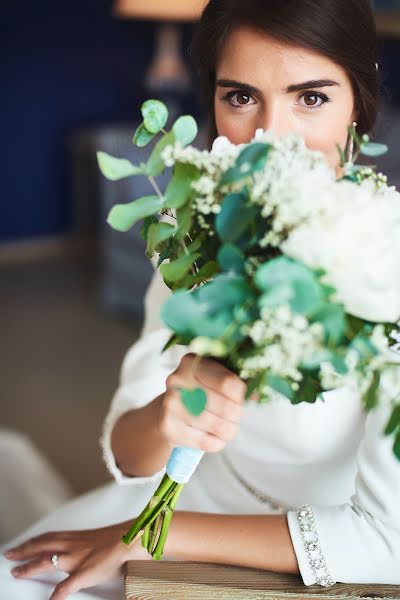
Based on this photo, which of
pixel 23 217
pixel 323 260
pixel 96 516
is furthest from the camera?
pixel 23 217

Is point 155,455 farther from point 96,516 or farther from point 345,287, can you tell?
point 345,287

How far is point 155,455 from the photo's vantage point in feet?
4.45

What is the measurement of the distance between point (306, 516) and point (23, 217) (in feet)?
16.2

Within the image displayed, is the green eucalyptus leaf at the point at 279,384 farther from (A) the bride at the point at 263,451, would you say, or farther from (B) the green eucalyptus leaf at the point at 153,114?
(B) the green eucalyptus leaf at the point at 153,114

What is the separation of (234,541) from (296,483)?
294 millimetres

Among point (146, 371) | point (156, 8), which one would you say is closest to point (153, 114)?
point (146, 371)

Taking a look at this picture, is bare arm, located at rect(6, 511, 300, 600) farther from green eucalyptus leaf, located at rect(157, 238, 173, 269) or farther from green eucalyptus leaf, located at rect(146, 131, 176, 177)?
green eucalyptus leaf, located at rect(146, 131, 176, 177)

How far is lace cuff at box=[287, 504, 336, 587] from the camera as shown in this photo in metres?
1.12

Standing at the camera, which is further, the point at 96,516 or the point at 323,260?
the point at 96,516

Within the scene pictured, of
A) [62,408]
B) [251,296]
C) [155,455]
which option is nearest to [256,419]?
[155,455]

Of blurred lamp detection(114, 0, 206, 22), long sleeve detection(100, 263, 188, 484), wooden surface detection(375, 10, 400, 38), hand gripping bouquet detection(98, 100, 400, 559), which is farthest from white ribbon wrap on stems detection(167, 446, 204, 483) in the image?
wooden surface detection(375, 10, 400, 38)

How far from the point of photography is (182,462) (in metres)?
0.98

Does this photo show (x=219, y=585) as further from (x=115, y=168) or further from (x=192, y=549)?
(x=115, y=168)

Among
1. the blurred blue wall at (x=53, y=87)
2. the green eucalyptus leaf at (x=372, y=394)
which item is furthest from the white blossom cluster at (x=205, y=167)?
the blurred blue wall at (x=53, y=87)
